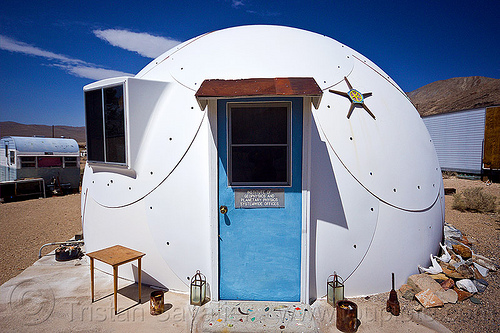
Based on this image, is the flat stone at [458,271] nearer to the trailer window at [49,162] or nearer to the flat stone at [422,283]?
the flat stone at [422,283]

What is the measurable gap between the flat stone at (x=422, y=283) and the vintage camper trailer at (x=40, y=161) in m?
17.3

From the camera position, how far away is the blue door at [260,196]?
3814 millimetres

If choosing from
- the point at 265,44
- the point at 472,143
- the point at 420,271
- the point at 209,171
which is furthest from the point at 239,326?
the point at 472,143

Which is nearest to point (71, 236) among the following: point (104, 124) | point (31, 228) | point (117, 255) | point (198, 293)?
point (31, 228)

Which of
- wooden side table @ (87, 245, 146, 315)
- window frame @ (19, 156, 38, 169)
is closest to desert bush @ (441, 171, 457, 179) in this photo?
wooden side table @ (87, 245, 146, 315)

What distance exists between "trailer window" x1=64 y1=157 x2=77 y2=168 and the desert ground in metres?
2.73

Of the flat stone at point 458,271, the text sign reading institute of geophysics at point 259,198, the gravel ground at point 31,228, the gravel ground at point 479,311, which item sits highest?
the text sign reading institute of geophysics at point 259,198

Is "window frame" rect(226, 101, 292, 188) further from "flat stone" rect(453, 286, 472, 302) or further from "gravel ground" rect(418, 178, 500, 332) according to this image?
"flat stone" rect(453, 286, 472, 302)

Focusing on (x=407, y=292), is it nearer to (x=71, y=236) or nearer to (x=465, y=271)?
(x=465, y=271)

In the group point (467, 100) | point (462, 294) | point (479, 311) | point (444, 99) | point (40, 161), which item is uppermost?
point (444, 99)

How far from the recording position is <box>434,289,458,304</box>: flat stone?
13.1 feet

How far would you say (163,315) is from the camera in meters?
3.73

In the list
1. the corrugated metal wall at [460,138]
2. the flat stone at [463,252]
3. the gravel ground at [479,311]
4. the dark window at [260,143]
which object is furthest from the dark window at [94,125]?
the corrugated metal wall at [460,138]

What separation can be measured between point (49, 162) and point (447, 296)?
18760 mm
